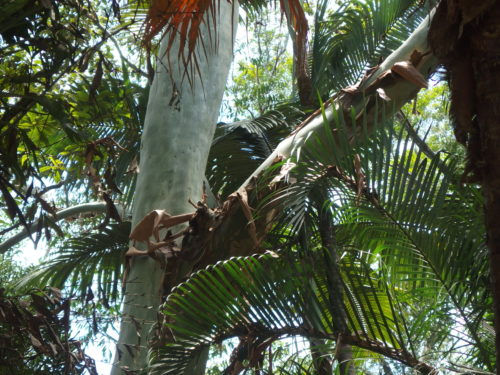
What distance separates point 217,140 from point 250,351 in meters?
2.96

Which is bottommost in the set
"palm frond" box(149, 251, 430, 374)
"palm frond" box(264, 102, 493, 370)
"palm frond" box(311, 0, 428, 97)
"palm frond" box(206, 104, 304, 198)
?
"palm frond" box(149, 251, 430, 374)

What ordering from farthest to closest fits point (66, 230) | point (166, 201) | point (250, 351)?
point (66, 230), point (166, 201), point (250, 351)

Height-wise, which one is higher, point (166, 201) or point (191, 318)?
point (166, 201)

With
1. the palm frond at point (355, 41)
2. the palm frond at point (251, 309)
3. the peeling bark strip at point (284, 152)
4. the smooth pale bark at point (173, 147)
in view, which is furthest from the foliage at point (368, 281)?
the palm frond at point (355, 41)

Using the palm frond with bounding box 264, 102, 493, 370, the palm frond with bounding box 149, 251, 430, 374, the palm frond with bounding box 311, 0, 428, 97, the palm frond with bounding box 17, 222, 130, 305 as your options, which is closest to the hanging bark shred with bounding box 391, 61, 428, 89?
the palm frond with bounding box 264, 102, 493, 370

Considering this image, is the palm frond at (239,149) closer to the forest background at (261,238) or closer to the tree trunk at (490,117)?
the forest background at (261,238)

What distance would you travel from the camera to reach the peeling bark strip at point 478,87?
1.93 metres

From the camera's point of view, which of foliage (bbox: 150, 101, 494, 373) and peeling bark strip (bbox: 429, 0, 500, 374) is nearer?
peeling bark strip (bbox: 429, 0, 500, 374)

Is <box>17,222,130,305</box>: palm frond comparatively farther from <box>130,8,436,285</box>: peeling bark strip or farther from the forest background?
<box>130,8,436,285</box>: peeling bark strip

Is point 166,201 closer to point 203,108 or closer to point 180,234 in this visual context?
point 180,234

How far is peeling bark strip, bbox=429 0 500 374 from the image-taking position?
1934 mm

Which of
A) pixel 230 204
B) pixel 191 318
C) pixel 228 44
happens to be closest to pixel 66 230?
pixel 228 44

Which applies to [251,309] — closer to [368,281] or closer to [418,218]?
[368,281]

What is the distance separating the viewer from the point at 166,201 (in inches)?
154
